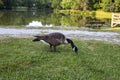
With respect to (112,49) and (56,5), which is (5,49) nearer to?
(112,49)

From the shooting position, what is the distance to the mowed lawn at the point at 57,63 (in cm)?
807

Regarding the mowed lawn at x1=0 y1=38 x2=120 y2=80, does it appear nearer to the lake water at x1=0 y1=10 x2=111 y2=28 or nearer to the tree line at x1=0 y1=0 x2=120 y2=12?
the lake water at x1=0 y1=10 x2=111 y2=28

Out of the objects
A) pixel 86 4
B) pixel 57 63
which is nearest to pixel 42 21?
pixel 57 63

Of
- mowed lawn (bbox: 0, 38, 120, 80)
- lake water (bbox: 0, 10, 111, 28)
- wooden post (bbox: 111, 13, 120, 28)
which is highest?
mowed lawn (bbox: 0, 38, 120, 80)

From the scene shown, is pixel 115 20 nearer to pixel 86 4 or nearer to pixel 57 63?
pixel 57 63

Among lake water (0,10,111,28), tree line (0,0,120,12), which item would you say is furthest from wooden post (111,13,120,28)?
tree line (0,0,120,12)

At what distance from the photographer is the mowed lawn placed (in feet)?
26.5

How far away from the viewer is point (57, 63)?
9664 mm

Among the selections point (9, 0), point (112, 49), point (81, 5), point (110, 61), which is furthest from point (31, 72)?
point (9, 0)

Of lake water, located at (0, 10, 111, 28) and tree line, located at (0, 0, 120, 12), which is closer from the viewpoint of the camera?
lake water, located at (0, 10, 111, 28)

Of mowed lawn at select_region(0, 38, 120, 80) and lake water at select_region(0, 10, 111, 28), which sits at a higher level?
mowed lawn at select_region(0, 38, 120, 80)

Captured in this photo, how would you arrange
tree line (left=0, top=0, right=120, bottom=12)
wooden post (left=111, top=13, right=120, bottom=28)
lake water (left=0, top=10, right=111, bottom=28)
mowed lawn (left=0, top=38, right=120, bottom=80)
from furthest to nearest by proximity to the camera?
tree line (left=0, top=0, right=120, bottom=12)
lake water (left=0, top=10, right=111, bottom=28)
wooden post (left=111, top=13, right=120, bottom=28)
mowed lawn (left=0, top=38, right=120, bottom=80)

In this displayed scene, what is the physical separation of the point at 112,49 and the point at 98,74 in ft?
16.7

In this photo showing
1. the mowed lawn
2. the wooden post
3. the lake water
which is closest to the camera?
the mowed lawn
